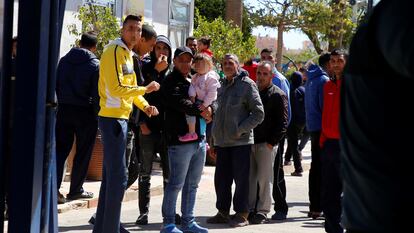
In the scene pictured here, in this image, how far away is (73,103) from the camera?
1054 cm

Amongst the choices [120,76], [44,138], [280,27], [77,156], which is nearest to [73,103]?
[77,156]

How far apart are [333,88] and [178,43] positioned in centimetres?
1475

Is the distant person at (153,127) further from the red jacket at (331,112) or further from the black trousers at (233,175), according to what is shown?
the red jacket at (331,112)

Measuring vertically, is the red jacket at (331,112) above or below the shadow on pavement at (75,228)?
above

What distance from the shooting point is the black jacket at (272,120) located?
1030cm

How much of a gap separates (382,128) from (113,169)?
16.0 feet

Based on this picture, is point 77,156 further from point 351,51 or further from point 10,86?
point 351,51

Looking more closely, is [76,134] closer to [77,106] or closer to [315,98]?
[77,106]

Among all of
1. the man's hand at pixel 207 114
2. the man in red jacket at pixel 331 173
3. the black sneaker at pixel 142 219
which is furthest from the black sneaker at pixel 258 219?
the man's hand at pixel 207 114

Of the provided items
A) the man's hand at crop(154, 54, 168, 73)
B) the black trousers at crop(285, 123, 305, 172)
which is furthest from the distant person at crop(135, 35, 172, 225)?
the black trousers at crop(285, 123, 305, 172)

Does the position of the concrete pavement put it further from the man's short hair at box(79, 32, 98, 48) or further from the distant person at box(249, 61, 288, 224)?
the man's short hair at box(79, 32, 98, 48)

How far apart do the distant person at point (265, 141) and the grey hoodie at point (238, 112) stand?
315 millimetres

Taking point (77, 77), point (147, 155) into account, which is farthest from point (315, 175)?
point (77, 77)

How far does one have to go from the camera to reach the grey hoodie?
388 inches
